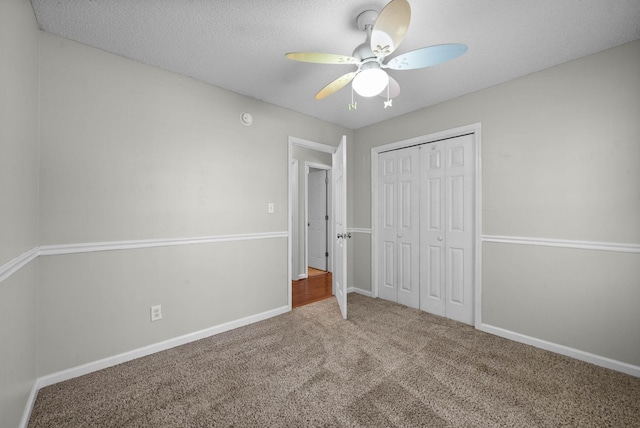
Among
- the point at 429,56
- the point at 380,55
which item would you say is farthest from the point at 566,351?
the point at 380,55

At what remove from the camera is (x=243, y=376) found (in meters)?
1.88

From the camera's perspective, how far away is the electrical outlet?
2.21m

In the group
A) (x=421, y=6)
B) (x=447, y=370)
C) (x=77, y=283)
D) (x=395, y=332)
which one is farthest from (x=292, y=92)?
(x=447, y=370)

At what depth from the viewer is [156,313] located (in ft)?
7.30

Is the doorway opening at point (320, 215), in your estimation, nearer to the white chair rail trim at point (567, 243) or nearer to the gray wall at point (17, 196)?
the white chair rail trim at point (567, 243)

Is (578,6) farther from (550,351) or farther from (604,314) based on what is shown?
(550,351)

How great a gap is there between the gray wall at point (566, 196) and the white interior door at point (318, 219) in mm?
2936

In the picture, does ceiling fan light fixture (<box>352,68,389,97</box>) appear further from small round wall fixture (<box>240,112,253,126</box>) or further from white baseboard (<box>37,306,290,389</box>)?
white baseboard (<box>37,306,290,389</box>)

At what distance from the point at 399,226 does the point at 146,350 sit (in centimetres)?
289

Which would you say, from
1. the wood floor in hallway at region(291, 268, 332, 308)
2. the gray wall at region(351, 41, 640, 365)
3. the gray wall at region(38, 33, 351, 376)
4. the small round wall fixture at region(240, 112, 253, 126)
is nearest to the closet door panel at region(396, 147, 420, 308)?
the gray wall at region(351, 41, 640, 365)

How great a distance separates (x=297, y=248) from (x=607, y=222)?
3.72 meters

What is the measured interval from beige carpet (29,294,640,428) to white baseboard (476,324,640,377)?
74 millimetres

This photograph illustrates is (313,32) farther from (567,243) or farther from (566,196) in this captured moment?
(567,243)

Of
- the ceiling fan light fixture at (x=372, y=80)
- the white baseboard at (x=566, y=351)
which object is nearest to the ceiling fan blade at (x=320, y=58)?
the ceiling fan light fixture at (x=372, y=80)
